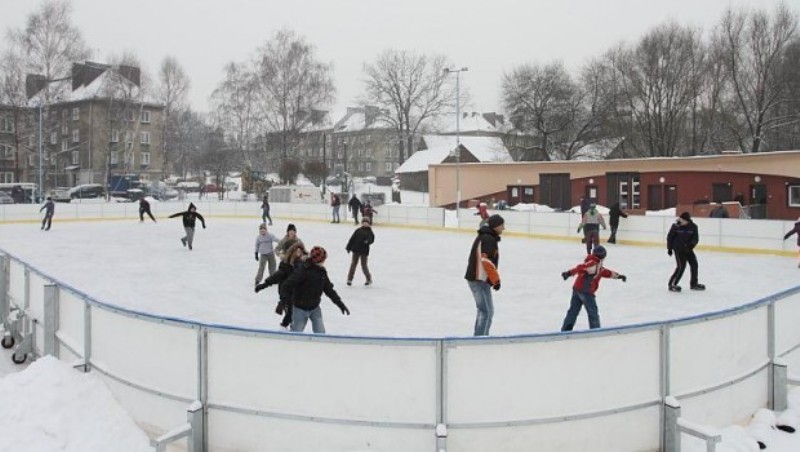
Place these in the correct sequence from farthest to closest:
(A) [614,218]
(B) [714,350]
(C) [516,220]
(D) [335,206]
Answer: (D) [335,206]
(C) [516,220]
(A) [614,218]
(B) [714,350]

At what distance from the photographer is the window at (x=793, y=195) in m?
28.3

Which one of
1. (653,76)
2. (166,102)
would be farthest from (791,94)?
(166,102)

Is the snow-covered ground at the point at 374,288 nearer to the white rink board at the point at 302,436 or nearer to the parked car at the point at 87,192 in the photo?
the white rink board at the point at 302,436

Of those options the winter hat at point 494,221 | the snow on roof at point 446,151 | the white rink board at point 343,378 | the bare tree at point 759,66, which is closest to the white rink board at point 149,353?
the white rink board at point 343,378

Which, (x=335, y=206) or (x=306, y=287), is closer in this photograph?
(x=306, y=287)

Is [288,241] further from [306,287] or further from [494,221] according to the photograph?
[494,221]

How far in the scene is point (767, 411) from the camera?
6.07 meters

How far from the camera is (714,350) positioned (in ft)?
18.4

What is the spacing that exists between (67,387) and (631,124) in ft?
163

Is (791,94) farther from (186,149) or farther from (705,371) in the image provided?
(186,149)

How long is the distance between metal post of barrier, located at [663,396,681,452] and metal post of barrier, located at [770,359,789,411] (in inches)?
64.8

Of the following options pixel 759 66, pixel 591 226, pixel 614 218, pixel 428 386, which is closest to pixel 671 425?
pixel 428 386

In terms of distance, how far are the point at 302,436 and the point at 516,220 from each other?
70.0ft

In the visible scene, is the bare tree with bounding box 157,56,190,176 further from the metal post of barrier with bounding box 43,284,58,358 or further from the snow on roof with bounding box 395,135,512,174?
the metal post of barrier with bounding box 43,284,58,358
